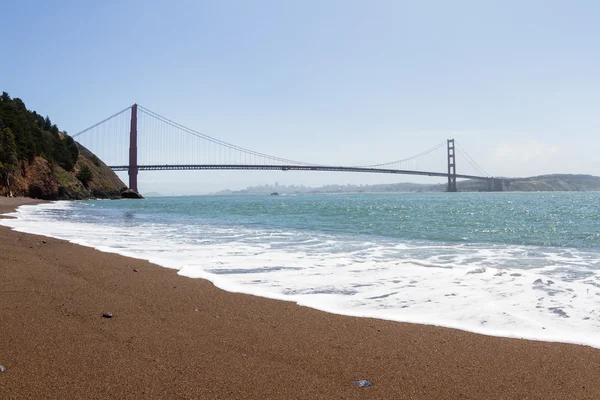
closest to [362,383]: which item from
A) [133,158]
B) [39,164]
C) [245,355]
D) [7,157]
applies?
[245,355]

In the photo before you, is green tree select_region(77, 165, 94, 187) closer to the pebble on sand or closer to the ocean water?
the ocean water

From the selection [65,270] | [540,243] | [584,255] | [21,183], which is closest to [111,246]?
[65,270]

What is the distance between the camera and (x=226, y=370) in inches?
98.7

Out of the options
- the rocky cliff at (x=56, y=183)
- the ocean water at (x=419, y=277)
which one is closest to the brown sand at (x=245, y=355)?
the ocean water at (x=419, y=277)

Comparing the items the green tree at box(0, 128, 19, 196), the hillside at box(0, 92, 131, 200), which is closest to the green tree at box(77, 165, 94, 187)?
the hillside at box(0, 92, 131, 200)

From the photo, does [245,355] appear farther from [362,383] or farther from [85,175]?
[85,175]

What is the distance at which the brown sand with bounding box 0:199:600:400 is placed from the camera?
2287 millimetres

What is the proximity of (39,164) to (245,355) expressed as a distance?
51.0 metres

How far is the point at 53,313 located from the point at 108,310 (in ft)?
1.31

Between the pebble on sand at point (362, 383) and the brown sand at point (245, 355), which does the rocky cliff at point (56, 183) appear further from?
the pebble on sand at point (362, 383)

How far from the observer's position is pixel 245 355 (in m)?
2.75

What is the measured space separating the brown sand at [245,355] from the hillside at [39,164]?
41.7 meters

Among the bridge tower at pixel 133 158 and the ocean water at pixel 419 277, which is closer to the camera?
the ocean water at pixel 419 277

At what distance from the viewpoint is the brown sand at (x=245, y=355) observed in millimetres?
2287
